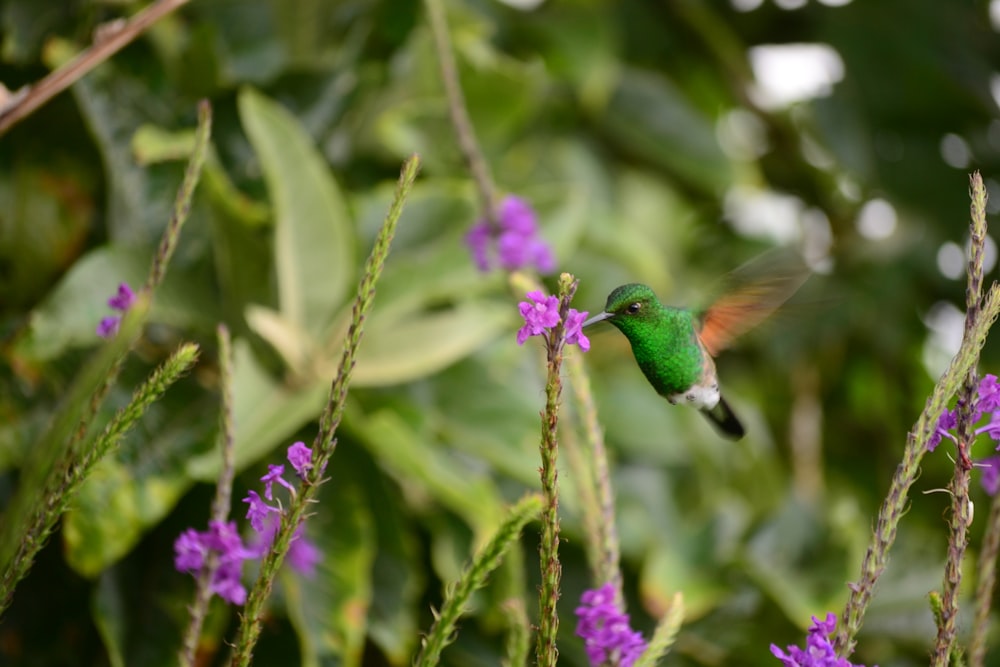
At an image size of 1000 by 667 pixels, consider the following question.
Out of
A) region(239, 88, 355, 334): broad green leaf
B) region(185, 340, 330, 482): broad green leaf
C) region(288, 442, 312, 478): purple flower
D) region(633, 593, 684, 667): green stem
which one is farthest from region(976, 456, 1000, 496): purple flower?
region(239, 88, 355, 334): broad green leaf

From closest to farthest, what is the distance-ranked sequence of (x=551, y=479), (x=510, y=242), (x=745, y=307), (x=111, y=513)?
(x=551, y=479) → (x=745, y=307) → (x=510, y=242) → (x=111, y=513)

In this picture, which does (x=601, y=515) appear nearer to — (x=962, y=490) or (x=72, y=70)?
(x=962, y=490)

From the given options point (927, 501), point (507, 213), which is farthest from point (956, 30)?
point (507, 213)

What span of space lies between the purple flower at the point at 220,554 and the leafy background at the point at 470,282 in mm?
470

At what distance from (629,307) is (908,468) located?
0.19 m

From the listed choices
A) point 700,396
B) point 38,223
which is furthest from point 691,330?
point 38,223

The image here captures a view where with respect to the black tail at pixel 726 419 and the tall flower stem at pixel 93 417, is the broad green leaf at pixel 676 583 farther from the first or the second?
the tall flower stem at pixel 93 417

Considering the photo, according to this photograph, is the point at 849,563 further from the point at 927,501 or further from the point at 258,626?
the point at 258,626

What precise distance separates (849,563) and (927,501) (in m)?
0.87

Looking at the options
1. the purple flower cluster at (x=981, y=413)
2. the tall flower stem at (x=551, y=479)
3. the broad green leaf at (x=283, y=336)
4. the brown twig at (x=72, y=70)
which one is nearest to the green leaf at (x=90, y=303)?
the broad green leaf at (x=283, y=336)

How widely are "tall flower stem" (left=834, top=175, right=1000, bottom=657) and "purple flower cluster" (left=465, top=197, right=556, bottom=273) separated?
1.67ft

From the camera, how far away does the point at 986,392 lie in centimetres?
58

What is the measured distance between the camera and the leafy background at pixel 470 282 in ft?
4.35

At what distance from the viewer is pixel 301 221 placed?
144 cm
